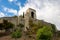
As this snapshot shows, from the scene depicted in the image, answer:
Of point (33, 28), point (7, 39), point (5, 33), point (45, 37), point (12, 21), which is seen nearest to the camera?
point (45, 37)

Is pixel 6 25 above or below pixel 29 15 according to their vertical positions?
below

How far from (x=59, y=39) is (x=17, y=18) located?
16.0 meters

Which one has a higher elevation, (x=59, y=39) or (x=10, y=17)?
(x=10, y=17)

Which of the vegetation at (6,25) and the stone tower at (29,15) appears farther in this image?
the stone tower at (29,15)

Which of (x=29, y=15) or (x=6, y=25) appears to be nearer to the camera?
(x=6, y=25)

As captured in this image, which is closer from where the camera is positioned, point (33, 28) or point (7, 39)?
point (7, 39)

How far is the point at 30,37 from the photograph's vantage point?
47469 millimetres

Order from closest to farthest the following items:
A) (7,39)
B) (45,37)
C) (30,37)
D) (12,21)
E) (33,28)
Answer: (45,37) < (7,39) < (30,37) < (33,28) < (12,21)

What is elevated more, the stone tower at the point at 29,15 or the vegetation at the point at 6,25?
the stone tower at the point at 29,15

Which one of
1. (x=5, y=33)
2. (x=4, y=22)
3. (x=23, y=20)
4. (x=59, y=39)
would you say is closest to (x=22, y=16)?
(x=23, y=20)

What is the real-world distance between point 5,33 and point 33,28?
303 inches

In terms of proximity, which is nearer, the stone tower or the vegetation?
the vegetation

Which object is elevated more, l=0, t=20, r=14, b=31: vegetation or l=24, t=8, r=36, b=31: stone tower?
l=24, t=8, r=36, b=31: stone tower

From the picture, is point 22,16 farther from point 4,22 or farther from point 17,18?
point 4,22
